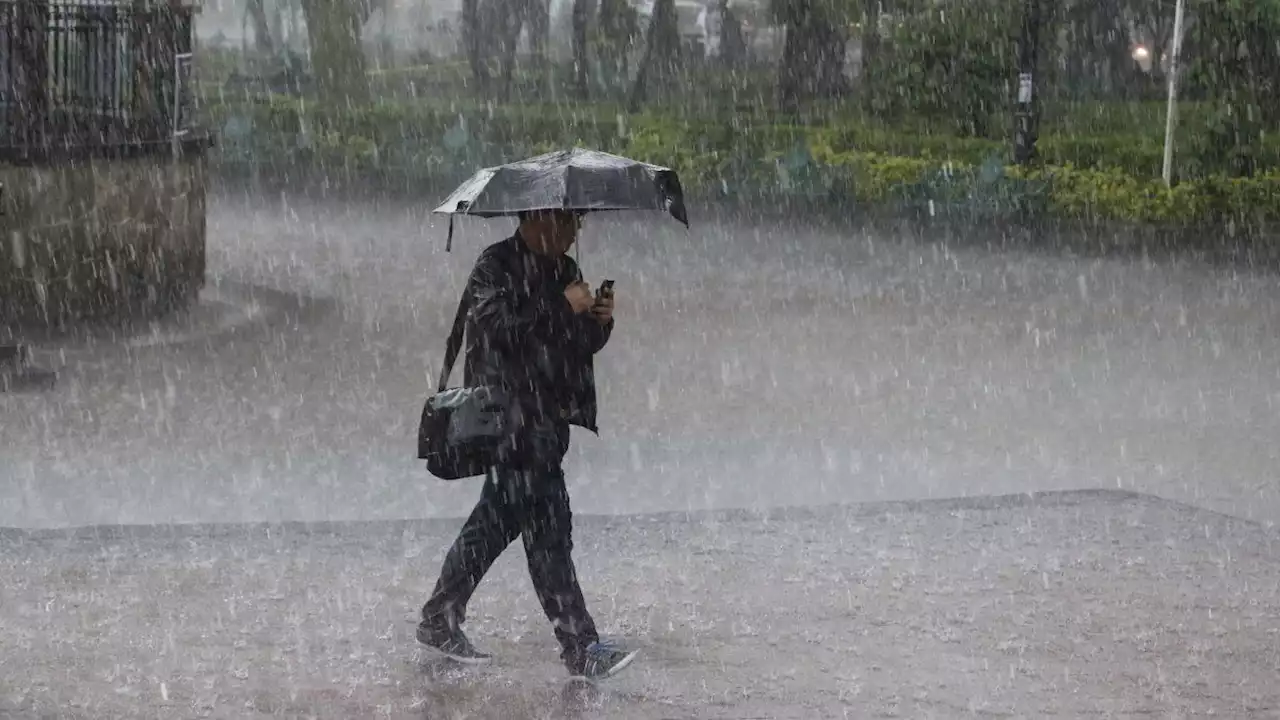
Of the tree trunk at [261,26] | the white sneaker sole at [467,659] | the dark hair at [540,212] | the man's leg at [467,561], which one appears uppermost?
the tree trunk at [261,26]

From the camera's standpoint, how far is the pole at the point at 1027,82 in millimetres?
24531

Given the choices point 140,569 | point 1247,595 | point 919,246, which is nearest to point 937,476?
point 1247,595

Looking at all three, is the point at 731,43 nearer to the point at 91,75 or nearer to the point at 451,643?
the point at 91,75

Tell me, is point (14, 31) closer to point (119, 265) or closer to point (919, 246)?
point (119, 265)

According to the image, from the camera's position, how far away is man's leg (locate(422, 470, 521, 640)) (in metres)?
6.37

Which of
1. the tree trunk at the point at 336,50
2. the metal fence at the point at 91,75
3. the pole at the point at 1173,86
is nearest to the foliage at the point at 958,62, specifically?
the pole at the point at 1173,86

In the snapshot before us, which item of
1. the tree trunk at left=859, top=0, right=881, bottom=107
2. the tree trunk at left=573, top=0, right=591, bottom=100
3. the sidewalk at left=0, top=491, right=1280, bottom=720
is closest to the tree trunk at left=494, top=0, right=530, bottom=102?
the tree trunk at left=573, top=0, right=591, bottom=100

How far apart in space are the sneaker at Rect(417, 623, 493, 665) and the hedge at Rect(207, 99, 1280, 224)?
1693 cm

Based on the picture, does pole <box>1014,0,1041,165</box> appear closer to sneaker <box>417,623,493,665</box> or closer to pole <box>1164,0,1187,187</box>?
pole <box>1164,0,1187,187</box>

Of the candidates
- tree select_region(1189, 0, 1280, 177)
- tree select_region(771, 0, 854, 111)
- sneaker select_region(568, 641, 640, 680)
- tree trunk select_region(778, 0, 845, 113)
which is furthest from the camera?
tree trunk select_region(778, 0, 845, 113)

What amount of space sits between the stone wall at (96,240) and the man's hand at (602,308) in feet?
29.2

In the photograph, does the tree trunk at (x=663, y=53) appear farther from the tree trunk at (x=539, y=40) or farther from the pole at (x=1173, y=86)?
the pole at (x=1173, y=86)

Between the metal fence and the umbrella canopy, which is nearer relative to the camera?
the umbrella canopy

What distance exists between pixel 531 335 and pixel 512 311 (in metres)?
0.09
